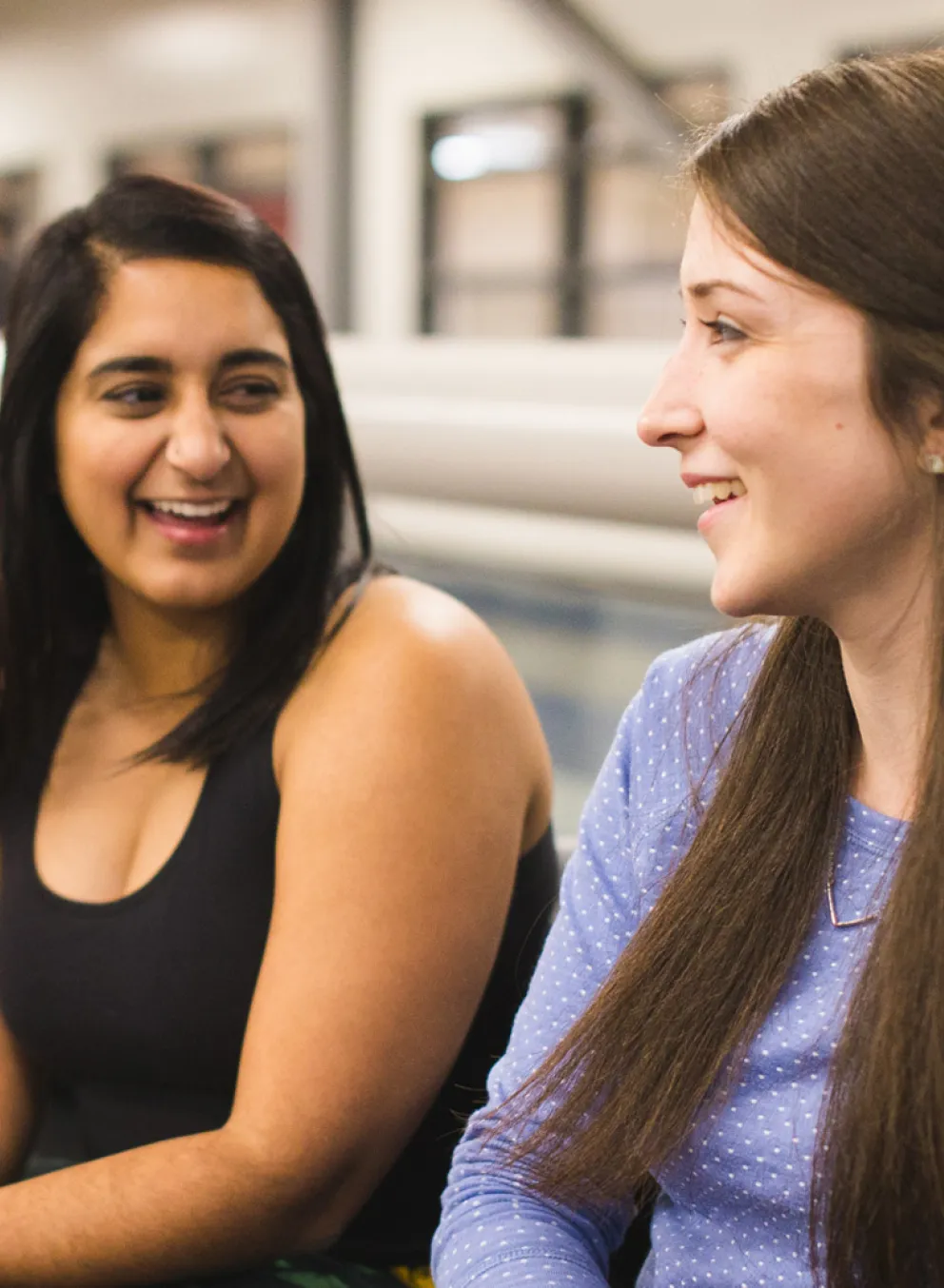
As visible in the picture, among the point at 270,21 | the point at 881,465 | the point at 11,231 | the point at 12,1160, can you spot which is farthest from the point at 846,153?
the point at 11,231

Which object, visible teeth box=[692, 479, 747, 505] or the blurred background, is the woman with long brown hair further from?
the blurred background

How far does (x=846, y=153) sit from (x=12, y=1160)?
1245mm

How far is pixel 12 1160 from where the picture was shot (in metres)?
1.55

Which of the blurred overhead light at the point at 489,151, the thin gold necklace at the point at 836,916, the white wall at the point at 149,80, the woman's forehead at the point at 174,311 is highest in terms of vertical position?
the white wall at the point at 149,80

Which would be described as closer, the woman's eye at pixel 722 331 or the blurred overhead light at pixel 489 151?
the woman's eye at pixel 722 331

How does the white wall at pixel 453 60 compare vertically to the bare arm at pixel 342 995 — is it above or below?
above

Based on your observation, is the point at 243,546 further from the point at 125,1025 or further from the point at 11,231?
the point at 11,231

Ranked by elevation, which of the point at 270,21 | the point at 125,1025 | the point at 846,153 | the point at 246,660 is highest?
the point at 270,21

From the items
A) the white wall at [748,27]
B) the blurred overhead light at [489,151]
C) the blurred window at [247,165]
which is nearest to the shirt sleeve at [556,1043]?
the white wall at [748,27]

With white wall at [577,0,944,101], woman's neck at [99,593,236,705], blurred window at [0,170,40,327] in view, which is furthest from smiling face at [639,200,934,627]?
blurred window at [0,170,40,327]

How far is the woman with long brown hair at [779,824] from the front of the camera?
2.73 ft

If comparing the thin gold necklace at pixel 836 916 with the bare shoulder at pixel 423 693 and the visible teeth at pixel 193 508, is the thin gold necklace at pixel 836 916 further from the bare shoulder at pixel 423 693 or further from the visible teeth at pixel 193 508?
the visible teeth at pixel 193 508

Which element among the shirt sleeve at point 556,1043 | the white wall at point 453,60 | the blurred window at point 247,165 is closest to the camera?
the shirt sleeve at point 556,1043

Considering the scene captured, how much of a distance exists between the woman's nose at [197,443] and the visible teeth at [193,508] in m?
0.02
